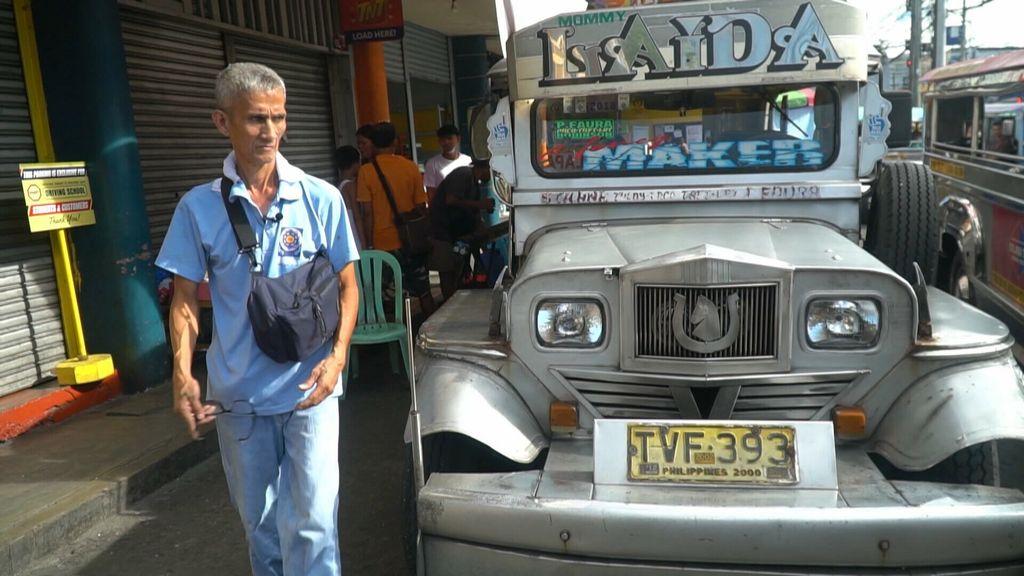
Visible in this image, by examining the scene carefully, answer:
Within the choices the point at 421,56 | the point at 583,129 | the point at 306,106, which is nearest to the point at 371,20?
the point at 306,106

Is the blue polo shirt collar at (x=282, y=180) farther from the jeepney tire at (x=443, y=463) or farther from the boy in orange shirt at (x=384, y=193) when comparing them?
the boy in orange shirt at (x=384, y=193)

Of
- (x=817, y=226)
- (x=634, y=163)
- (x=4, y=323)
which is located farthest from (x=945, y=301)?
(x=4, y=323)

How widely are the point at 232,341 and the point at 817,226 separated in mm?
2526

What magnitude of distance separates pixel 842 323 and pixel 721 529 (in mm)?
942

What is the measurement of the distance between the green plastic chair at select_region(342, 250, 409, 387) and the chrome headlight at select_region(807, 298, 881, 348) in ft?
10.5

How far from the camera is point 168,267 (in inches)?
101

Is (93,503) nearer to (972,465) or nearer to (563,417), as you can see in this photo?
(563,417)

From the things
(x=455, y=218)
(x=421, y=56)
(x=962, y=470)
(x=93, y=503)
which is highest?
(x=421, y=56)

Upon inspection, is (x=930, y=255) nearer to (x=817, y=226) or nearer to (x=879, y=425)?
(x=817, y=226)

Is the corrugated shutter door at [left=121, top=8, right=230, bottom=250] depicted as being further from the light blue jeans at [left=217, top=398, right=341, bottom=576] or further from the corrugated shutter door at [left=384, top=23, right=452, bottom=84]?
the corrugated shutter door at [left=384, top=23, right=452, bottom=84]

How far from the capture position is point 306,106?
9914 mm

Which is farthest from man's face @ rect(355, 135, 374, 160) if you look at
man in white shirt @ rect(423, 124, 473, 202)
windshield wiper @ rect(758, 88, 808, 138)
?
windshield wiper @ rect(758, 88, 808, 138)

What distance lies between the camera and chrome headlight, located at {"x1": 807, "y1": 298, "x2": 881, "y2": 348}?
2.93 meters

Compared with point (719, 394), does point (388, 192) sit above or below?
above
